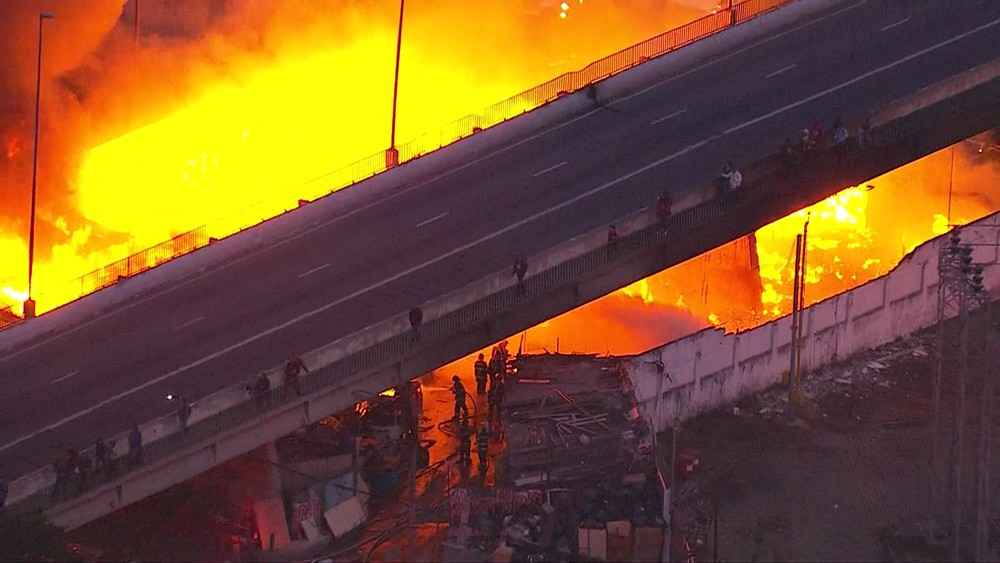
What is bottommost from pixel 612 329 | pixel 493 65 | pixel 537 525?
pixel 537 525

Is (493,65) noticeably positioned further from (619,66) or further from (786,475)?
(786,475)

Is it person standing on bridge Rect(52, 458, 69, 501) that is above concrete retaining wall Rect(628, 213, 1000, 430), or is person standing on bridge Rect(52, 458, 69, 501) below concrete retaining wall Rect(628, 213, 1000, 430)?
below

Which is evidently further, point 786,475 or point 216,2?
point 216,2

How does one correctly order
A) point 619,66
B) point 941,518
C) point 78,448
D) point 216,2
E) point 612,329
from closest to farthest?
1. point 78,448
2. point 941,518
3. point 612,329
4. point 619,66
5. point 216,2

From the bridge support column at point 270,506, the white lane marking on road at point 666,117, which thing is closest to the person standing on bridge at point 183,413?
the bridge support column at point 270,506

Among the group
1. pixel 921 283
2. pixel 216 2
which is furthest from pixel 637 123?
pixel 216 2

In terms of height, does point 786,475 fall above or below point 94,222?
below

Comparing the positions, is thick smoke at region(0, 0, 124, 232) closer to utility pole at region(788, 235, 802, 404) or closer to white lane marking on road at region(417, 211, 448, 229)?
white lane marking on road at region(417, 211, 448, 229)

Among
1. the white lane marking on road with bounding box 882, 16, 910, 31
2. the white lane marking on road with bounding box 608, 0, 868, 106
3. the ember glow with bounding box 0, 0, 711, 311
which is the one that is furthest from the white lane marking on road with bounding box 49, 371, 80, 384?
the white lane marking on road with bounding box 882, 16, 910, 31
